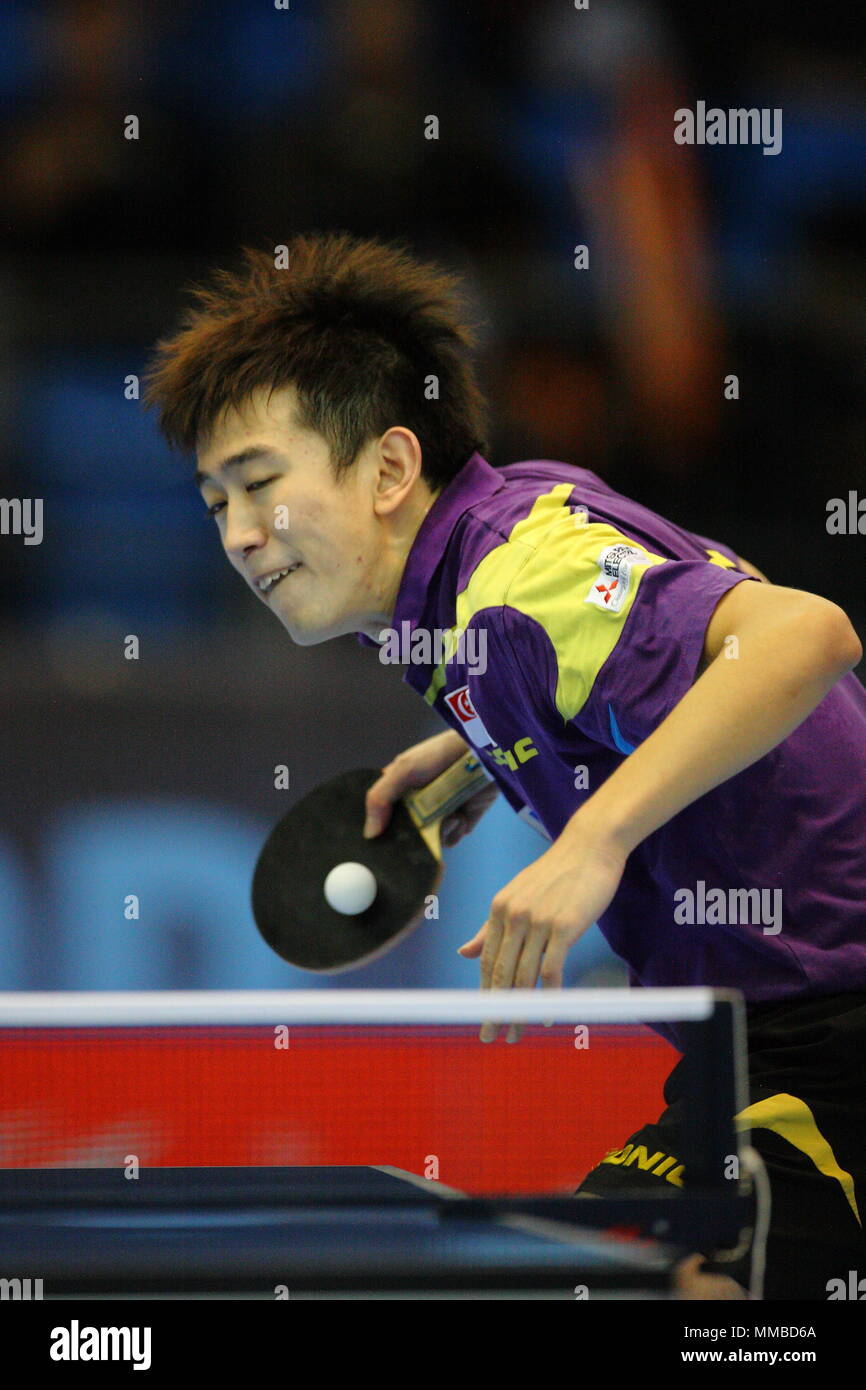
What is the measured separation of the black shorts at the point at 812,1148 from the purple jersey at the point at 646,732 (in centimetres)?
7

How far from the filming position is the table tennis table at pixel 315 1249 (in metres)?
1.78

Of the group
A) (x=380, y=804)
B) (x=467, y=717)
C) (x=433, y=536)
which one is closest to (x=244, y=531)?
(x=433, y=536)

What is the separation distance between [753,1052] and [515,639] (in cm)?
70

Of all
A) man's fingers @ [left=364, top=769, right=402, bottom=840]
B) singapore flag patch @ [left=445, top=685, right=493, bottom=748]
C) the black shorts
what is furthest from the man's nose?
the black shorts

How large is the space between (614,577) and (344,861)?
103 cm

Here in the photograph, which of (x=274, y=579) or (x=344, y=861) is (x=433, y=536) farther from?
(x=344, y=861)

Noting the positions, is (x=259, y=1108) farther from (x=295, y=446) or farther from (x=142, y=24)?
(x=142, y=24)

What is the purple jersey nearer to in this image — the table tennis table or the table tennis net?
the table tennis net

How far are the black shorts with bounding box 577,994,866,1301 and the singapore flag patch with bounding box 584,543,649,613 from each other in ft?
2.21

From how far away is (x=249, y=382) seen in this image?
8.91 feet

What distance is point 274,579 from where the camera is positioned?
2.74 meters

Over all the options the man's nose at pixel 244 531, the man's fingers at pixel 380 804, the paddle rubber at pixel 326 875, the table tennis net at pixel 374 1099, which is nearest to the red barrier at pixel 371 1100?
the table tennis net at pixel 374 1099

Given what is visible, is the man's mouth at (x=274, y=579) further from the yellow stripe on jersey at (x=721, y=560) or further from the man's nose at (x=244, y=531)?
the yellow stripe on jersey at (x=721, y=560)
